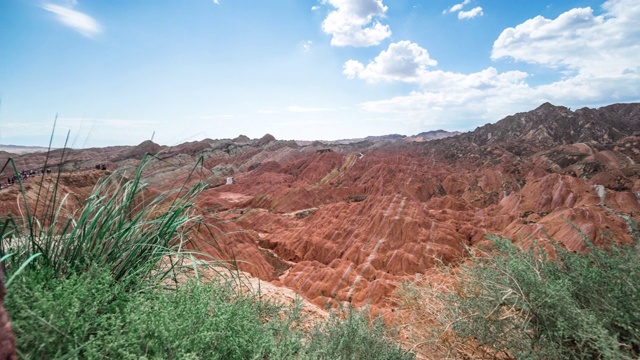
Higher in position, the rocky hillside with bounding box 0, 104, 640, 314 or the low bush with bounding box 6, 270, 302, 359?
the low bush with bounding box 6, 270, 302, 359

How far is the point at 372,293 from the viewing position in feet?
43.7

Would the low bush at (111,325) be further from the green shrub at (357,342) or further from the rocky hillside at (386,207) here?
the green shrub at (357,342)

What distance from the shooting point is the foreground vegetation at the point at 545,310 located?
2.23 metres

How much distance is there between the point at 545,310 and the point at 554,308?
8 cm

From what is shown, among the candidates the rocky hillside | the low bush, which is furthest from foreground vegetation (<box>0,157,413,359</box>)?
the rocky hillside

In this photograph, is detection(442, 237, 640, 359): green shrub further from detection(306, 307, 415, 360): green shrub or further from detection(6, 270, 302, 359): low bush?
detection(6, 270, 302, 359): low bush

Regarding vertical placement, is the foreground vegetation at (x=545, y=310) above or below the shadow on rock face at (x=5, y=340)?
below

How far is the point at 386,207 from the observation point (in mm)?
24031

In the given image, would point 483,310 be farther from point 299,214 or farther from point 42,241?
point 299,214

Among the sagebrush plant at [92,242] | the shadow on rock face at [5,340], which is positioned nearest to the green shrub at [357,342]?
the sagebrush plant at [92,242]

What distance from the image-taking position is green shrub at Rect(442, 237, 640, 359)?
223 cm

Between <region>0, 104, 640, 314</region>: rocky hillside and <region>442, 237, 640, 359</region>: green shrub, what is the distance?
1.55 feet

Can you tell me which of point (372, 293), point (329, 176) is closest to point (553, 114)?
point (329, 176)

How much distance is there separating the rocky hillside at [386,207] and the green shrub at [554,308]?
47 centimetres
